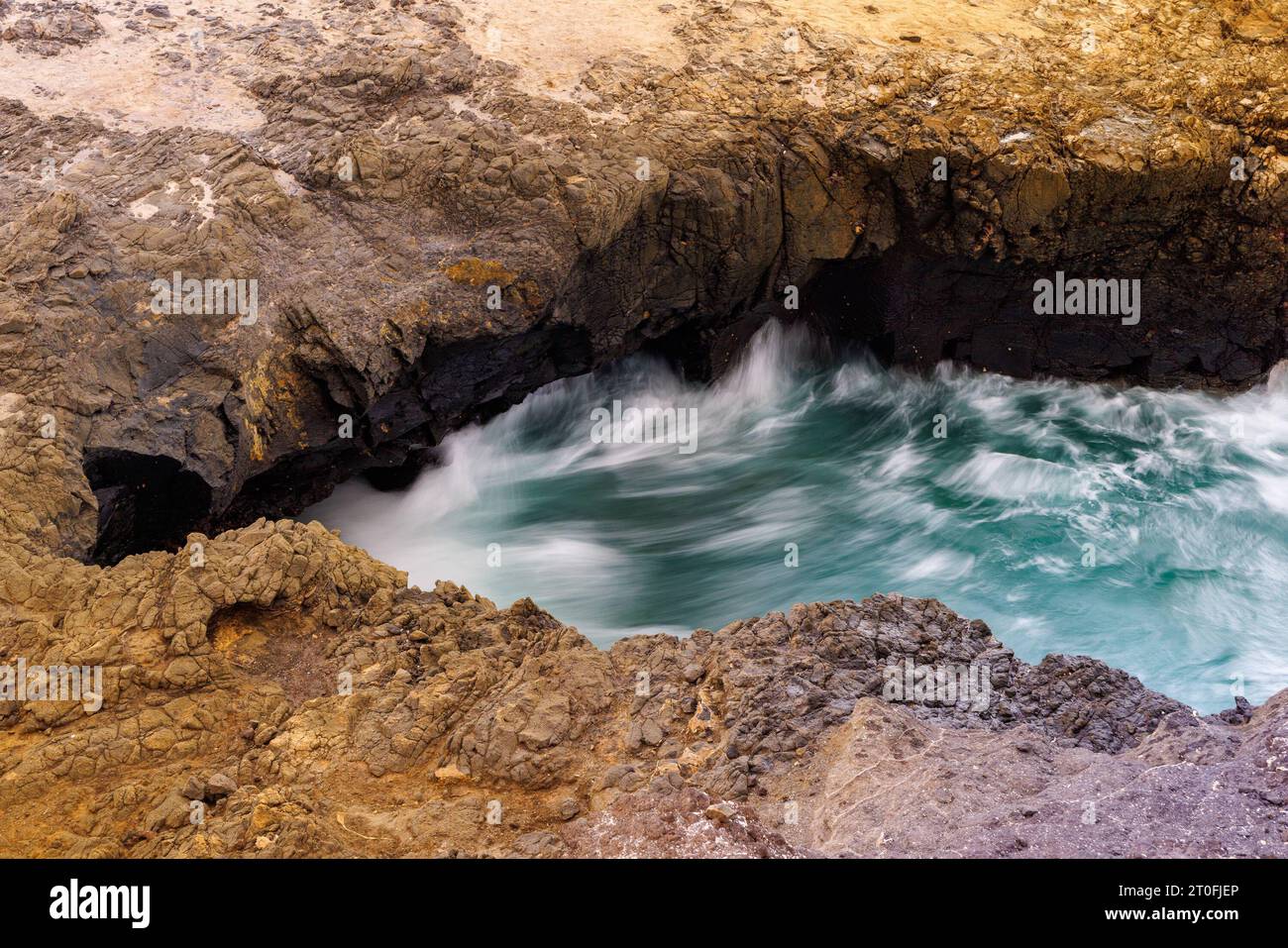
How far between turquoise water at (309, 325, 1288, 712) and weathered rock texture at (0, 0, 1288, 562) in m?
0.69

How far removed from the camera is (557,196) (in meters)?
9.20

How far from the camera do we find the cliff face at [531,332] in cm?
525

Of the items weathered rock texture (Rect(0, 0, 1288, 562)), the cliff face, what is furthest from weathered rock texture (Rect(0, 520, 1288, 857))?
weathered rock texture (Rect(0, 0, 1288, 562))

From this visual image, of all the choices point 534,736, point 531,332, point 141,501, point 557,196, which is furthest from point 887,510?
point 141,501

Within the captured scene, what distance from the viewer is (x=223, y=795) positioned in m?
5.27

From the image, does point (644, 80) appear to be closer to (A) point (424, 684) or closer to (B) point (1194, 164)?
(B) point (1194, 164)

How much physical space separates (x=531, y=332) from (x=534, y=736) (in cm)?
494

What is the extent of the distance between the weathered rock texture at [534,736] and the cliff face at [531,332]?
0.02 meters

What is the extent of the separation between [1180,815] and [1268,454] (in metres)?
7.46

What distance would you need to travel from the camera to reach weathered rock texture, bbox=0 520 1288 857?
4.91m

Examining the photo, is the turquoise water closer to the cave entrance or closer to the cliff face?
the cliff face

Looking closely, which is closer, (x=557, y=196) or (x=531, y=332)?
(x=557, y=196)

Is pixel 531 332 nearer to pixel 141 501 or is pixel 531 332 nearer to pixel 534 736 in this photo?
pixel 141 501

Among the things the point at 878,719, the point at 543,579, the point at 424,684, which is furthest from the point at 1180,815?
the point at 543,579
